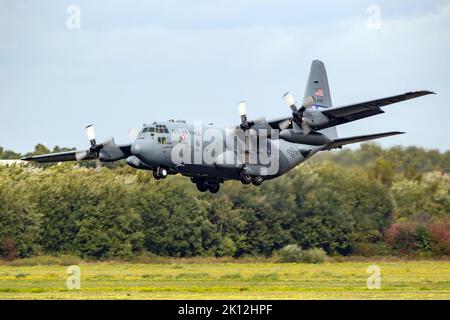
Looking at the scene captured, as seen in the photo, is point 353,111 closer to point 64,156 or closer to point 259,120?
point 259,120

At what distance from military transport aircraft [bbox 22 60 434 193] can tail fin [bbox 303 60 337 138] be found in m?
0.11

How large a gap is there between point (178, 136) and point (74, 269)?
919 centimetres

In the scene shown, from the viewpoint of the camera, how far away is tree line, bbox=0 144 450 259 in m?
45.6

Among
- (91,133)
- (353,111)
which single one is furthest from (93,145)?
(353,111)

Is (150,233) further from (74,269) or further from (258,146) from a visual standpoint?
(258,146)

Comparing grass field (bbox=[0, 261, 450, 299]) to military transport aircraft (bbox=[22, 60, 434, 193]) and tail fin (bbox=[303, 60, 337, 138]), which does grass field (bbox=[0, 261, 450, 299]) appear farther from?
tail fin (bbox=[303, 60, 337, 138])

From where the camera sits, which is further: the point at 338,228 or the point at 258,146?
the point at 338,228

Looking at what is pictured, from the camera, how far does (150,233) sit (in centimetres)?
4741

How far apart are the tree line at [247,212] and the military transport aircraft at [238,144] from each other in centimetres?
493

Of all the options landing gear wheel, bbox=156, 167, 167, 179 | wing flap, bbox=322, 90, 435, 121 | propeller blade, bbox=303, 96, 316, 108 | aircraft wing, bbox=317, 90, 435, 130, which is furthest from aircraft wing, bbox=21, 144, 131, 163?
wing flap, bbox=322, 90, 435, 121

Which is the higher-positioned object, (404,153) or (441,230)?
(404,153)
